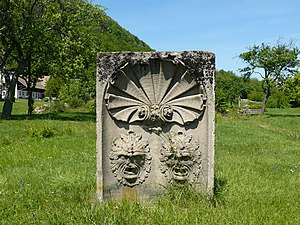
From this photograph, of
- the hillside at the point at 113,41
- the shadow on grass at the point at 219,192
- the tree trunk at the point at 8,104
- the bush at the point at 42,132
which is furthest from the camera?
Answer: the hillside at the point at 113,41

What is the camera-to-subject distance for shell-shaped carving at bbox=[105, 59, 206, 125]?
5152 mm

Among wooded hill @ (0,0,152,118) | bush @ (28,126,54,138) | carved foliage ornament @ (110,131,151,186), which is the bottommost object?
bush @ (28,126,54,138)

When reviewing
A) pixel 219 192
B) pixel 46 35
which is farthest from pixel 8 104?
pixel 219 192

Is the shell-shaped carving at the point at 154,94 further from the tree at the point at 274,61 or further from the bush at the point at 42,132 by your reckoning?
the tree at the point at 274,61

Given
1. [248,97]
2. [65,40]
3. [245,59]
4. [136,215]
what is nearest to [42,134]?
[136,215]

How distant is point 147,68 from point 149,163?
4.31ft

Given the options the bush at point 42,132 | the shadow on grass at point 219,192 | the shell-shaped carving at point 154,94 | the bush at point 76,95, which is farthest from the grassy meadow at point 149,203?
the bush at point 76,95

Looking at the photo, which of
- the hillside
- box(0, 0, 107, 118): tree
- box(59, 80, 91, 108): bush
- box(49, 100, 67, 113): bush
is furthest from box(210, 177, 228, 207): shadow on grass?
box(59, 80, 91, 108): bush

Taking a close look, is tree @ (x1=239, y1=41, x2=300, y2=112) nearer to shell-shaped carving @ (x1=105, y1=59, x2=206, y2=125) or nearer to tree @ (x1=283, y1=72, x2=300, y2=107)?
tree @ (x1=283, y1=72, x2=300, y2=107)

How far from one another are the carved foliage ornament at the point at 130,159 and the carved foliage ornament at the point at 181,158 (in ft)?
0.90

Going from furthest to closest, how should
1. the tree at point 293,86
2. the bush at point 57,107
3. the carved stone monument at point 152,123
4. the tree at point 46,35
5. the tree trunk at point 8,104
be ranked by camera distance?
the tree at point 293,86 → the bush at point 57,107 → the tree at point 46,35 → the tree trunk at point 8,104 → the carved stone monument at point 152,123

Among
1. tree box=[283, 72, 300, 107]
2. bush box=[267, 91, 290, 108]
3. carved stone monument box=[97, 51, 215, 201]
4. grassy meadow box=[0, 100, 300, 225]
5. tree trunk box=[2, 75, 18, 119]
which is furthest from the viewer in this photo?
bush box=[267, 91, 290, 108]

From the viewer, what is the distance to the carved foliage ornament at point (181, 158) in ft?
16.8

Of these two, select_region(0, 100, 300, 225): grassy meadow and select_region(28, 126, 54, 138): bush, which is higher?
select_region(28, 126, 54, 138): bush
